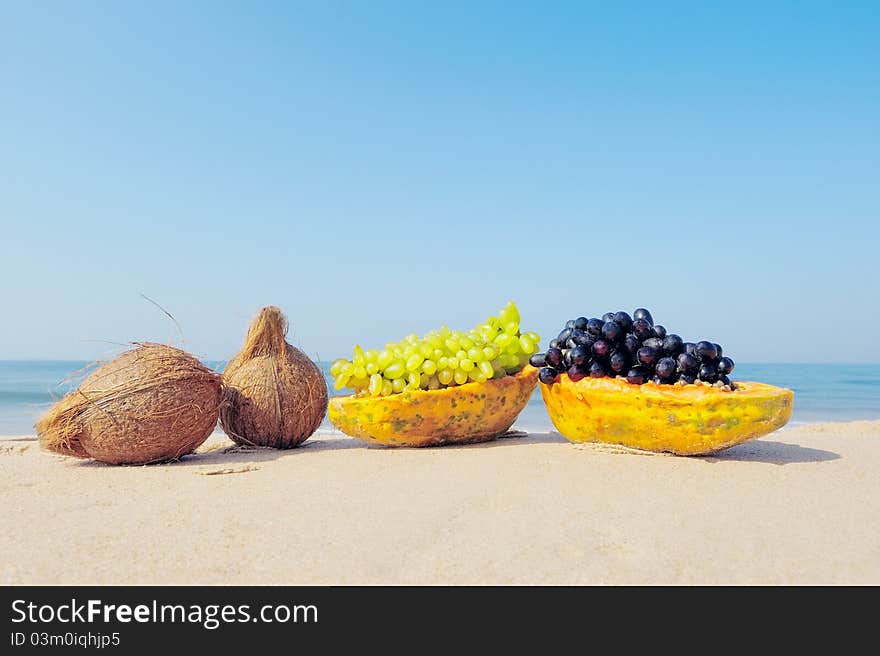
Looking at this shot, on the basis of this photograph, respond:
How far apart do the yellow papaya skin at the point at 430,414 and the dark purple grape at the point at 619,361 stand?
996 mm

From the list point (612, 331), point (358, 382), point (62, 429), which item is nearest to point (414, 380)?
point (358, 382)

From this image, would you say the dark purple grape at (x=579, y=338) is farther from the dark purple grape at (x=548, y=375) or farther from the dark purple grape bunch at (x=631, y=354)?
the dark purple grape at (x=548, y=375)

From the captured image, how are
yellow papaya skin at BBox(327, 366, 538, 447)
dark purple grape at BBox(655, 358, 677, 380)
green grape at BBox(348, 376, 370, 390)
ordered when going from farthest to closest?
green grape at BBox(348, 376, 370, 390) < yellow papaya skin at BBox(327, 366, 538, 447) < dark purple grape at BBox(655, 358, 677, 380)

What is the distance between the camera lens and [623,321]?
15.5ft

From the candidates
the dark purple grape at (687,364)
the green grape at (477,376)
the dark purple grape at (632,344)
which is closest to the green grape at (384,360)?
the green grape at (477,376)

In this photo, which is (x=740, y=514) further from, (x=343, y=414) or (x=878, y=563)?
(x=343, y=414)

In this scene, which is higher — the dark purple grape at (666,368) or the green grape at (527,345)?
the green grape at (527,345)

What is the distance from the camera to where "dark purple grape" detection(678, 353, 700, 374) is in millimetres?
4480

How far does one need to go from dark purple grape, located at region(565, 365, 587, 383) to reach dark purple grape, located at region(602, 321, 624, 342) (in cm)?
28

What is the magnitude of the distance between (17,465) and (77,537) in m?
2.62

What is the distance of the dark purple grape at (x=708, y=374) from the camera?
4.46 metres

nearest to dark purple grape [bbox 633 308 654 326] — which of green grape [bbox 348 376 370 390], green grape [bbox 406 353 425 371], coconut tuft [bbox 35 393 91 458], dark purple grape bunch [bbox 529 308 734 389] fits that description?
dark purple grape bunch [bbox 529 308 734 389]

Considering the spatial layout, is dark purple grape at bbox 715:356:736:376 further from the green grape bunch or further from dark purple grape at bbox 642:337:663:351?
the green grape bunch
